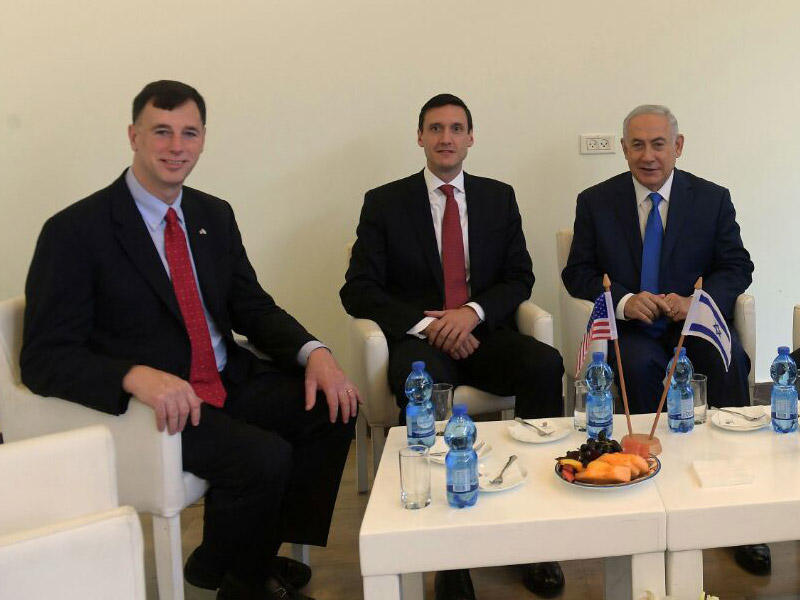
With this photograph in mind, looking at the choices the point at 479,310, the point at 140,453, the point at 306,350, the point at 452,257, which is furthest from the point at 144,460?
the point at 452,257

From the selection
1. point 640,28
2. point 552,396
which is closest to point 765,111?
point 640,28

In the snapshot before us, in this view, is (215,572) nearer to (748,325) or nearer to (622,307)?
(622,307)

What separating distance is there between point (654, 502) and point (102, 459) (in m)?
1.13

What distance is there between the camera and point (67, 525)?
119cm

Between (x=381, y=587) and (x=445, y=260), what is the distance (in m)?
1.69

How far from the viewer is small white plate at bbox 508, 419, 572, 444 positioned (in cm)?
213

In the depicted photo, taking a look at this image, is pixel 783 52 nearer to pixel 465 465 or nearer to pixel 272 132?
pixel 272 132

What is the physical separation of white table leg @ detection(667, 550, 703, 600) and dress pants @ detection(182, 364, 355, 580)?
1.07 metres

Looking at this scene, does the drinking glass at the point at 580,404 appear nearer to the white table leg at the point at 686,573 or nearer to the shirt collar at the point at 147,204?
the white table leg at the point at 686,573

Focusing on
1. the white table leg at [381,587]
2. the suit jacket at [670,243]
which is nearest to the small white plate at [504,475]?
the white table leg at [381,587]

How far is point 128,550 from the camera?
124cm

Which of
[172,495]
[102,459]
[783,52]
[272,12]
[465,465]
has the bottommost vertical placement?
[172,495]

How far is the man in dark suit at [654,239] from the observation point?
3.09 m

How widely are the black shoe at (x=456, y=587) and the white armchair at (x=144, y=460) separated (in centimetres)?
73
